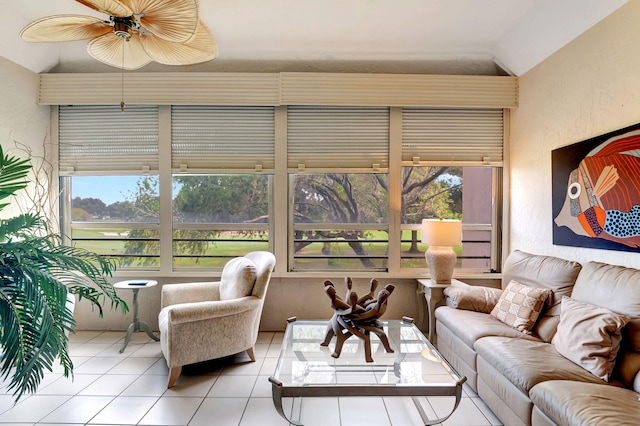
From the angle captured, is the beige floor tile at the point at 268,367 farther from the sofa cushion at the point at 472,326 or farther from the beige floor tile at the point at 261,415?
the sofa cushion at the point at 472,326

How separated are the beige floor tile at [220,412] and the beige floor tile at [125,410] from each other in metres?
0.37

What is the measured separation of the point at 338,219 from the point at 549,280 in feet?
6.59

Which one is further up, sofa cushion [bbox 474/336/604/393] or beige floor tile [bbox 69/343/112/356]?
sofa cushion [bbox 474/336/604/393]

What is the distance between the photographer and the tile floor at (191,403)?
83.6 inches

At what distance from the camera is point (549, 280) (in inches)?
101

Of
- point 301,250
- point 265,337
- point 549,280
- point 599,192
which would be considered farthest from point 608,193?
point 265,337

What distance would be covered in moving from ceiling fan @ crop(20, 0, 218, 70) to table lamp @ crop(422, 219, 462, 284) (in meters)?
2.41

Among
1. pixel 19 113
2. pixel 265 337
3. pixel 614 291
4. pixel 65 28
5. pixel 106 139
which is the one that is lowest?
pixel 265 337

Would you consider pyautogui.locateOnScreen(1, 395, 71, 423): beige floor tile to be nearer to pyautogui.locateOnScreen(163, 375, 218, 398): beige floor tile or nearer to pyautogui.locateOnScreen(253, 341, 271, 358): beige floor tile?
pyautogui.locateOnScreen(163, 375, 218, 398): beige floor tile

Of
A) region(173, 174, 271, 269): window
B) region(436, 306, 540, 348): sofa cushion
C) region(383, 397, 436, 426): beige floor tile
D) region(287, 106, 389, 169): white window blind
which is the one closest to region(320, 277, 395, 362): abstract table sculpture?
region(383, 397, 436, 426): beige floor tile

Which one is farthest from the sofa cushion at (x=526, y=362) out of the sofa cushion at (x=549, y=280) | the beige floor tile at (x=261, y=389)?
the beige floor tile at (x=261, y=389)

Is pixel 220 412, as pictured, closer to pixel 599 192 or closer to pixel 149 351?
pixel 149 351

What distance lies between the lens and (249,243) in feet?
12.4

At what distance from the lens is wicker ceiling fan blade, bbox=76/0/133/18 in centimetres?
166
